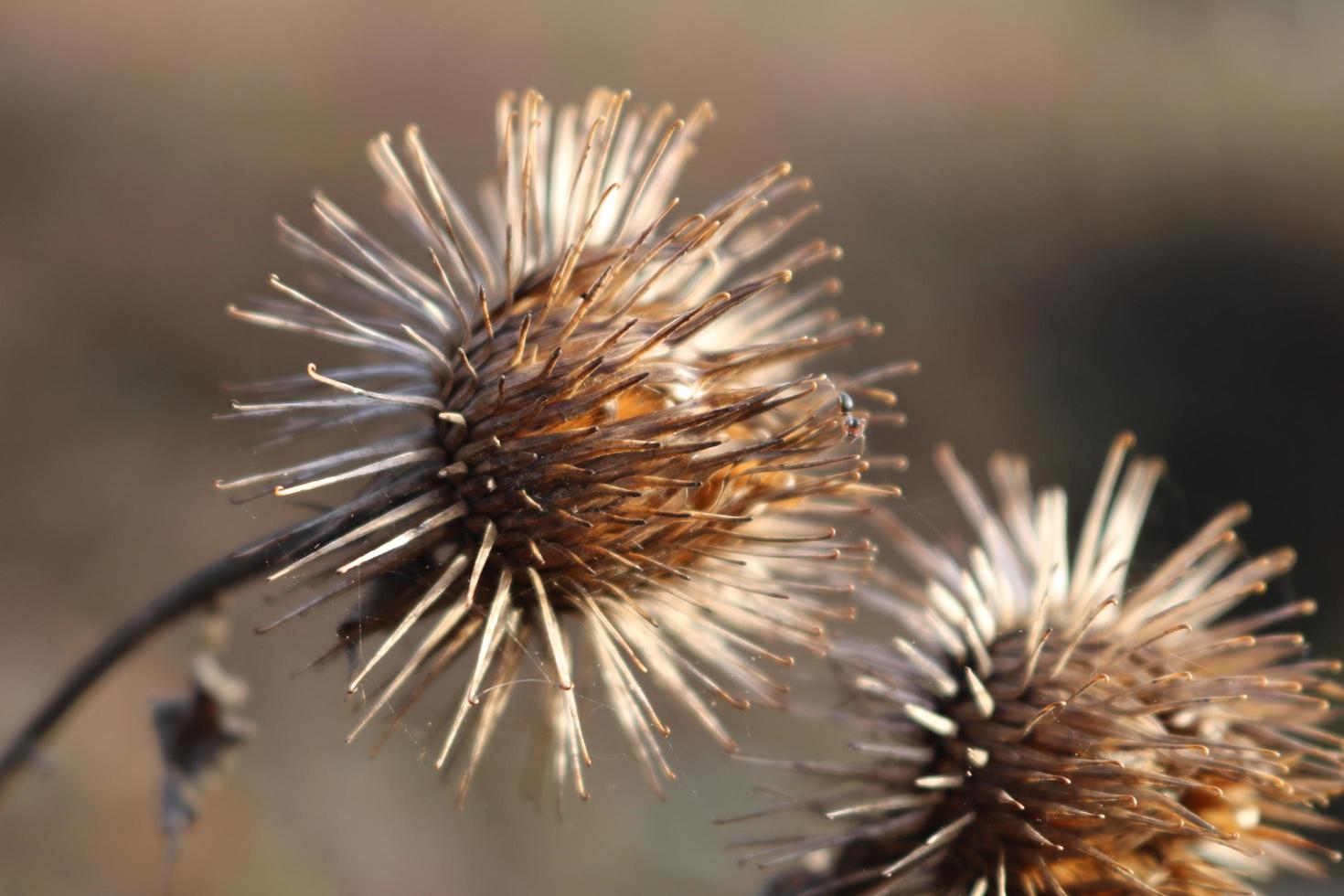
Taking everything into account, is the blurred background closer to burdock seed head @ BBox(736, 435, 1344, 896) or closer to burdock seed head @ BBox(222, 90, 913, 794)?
burdock seed head @ BBox(736, 435, 1344, 896)

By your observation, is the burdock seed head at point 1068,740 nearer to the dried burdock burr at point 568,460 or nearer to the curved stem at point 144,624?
the dried burdock burr at point 568,460

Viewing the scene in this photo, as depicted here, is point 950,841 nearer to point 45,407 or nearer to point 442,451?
point 442,451

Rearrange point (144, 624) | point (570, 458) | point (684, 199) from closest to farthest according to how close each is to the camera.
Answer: point (570, 458) → point (144, 624) → point (684, 199)

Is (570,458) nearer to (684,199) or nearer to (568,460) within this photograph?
(568,460)

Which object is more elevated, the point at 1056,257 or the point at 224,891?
the point at 1056,257

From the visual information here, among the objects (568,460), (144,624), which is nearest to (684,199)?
(144,624)

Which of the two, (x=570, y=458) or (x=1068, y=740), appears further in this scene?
(x=1068, y=740)

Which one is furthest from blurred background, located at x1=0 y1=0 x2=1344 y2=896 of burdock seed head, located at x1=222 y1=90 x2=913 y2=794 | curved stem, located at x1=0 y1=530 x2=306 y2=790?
curved stem, located at x1=0 y1=530 x2=306 y2=790

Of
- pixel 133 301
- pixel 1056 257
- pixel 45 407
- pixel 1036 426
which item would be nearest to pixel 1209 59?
pixel 1056 257
